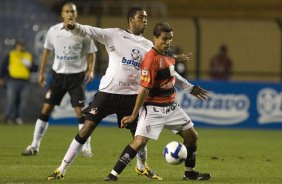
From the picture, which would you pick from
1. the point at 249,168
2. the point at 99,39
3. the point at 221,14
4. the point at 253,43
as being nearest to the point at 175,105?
the point at 99,39

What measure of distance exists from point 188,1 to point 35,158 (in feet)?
Answer: 55.6

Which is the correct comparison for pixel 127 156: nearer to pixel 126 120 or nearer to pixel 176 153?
pixel 126 120

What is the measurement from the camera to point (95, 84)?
71.8ft

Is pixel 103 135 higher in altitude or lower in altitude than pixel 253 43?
lower

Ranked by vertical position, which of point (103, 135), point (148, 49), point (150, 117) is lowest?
point (103, 135)

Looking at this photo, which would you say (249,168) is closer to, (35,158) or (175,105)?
(175,105)

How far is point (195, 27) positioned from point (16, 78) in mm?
5031

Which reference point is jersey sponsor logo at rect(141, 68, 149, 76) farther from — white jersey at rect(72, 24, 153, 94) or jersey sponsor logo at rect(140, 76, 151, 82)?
white jersey at rect(72, 24, 153, 94)

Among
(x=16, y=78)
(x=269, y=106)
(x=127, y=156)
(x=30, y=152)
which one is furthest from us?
(x=16, y=78)

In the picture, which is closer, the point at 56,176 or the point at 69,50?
the point at 56,176

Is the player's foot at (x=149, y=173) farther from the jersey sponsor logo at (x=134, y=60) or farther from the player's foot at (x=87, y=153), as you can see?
the player's foot at (x=87, y=153)

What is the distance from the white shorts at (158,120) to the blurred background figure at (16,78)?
1210 cm

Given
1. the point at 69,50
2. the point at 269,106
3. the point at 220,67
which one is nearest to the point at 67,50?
the point at 69,50

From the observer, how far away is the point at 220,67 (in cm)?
2434
